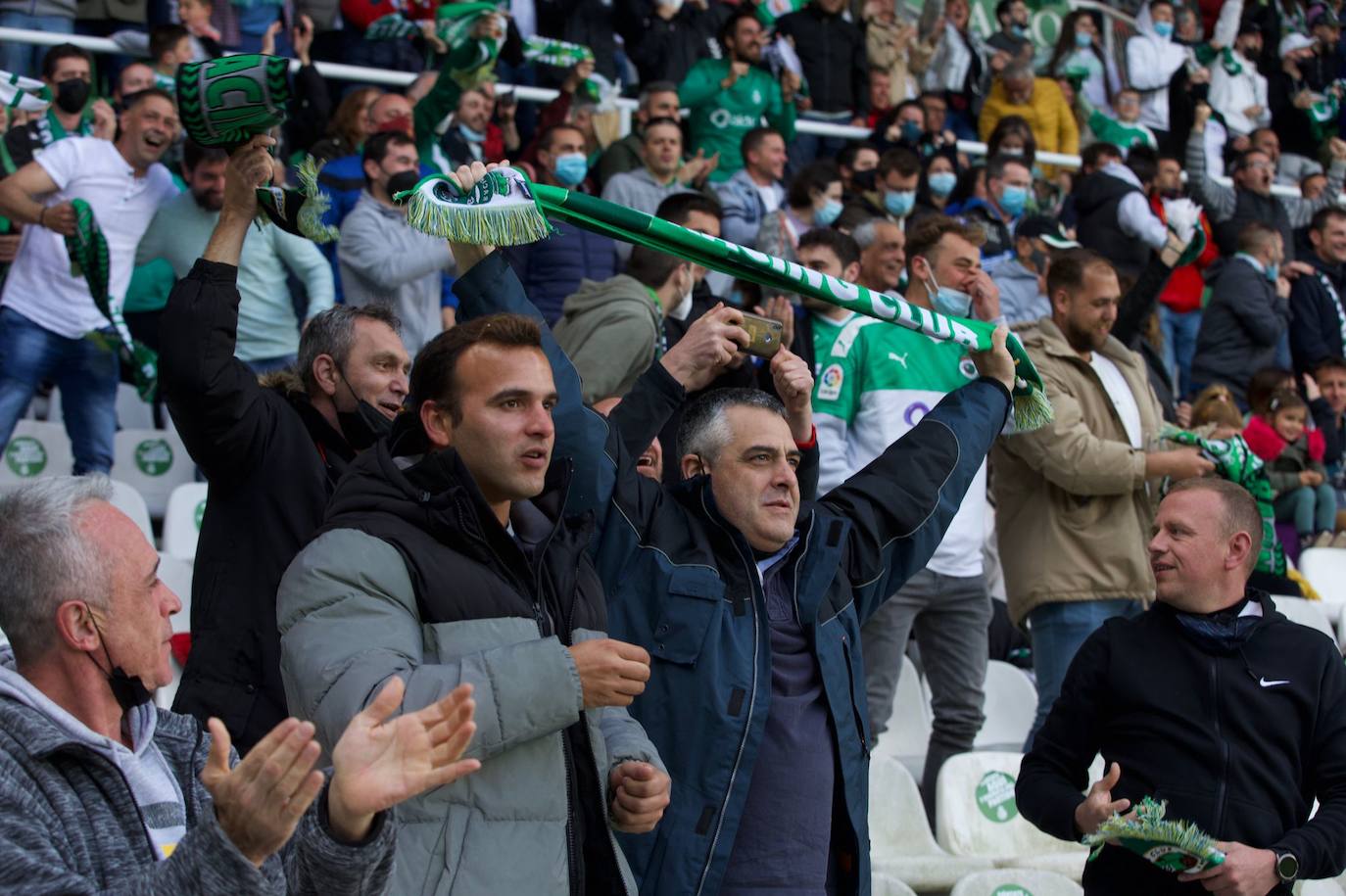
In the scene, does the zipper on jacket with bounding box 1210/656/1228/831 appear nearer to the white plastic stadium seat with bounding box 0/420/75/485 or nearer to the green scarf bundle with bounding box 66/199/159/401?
the green scarf bundle with bounding box 66/199/159/401

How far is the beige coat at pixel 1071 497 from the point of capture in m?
4.96

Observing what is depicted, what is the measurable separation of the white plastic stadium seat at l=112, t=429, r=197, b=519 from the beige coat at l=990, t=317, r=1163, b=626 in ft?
11.1

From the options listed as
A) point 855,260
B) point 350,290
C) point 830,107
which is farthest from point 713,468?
point 830,107

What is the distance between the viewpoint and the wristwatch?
3348mm

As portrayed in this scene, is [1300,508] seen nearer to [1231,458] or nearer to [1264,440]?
[1264,440]

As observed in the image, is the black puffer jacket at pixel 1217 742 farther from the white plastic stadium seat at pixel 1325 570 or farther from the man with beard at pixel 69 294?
the white plastic stadium seat at pixel 1325 570

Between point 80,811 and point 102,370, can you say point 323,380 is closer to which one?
point 80,811

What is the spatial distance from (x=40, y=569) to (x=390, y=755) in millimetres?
558

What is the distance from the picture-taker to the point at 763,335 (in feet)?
12.8

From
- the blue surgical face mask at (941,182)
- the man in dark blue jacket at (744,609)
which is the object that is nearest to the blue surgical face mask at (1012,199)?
the blue surgical face mask at (941,182)

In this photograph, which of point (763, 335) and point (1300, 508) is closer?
point (763, 335)

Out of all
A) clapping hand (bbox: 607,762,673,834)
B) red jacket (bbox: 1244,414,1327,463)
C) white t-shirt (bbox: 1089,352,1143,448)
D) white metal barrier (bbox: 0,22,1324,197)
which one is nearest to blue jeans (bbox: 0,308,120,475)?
white metal barrier (bbox: 0,22,1324,197)

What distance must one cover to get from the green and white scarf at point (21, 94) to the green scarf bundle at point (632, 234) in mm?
2857

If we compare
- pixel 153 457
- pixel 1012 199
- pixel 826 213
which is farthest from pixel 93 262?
pixel 1012 199
